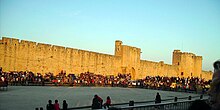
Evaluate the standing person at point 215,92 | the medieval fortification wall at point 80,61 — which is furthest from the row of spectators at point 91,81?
the standing person at point 215,92

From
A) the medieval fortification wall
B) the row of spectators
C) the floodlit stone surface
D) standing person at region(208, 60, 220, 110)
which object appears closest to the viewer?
standing person at region(208, 60, 220, 110)

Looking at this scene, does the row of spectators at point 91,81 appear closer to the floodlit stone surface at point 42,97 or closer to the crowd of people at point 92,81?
the crowd of people at point 92,81

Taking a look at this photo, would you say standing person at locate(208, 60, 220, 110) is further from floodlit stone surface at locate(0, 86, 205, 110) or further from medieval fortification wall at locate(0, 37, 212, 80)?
medieval fortification wall at locate(0, 37, 212, 80)

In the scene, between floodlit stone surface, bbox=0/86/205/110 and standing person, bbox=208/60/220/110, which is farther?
floodlit stone surface, bbox=0/86/205/110

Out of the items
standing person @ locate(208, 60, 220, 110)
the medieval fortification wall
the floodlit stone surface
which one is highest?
the medieval fortification wall

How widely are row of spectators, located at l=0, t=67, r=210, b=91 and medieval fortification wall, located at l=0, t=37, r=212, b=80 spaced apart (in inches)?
39.3

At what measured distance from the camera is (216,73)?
1571 mm

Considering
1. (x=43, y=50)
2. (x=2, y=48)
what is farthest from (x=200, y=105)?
(x=43, y=50)

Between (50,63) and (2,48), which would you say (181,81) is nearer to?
(50,63)

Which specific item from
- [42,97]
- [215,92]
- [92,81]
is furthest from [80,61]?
[215,92]

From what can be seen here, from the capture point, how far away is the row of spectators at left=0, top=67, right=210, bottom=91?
23.0 metres

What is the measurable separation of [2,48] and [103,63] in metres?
14.2

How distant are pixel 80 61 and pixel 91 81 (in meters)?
3.43

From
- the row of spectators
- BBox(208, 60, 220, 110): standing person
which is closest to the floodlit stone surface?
the row of spectators
